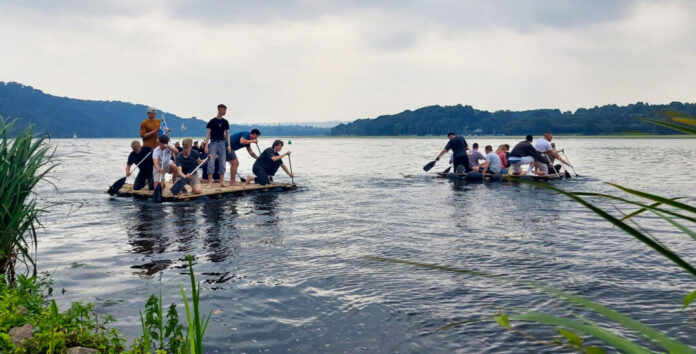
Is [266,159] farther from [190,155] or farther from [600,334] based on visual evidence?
[600,334]

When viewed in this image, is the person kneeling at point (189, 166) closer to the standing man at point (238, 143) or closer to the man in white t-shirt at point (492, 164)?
the standing man at point (238, 143)

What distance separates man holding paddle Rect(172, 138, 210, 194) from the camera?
16.2 meters

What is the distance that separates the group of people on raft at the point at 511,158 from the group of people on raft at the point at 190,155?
29.9 ft

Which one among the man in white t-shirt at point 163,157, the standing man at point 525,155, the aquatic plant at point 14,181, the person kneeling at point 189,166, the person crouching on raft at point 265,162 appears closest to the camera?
the aquatic plant at point 14,181

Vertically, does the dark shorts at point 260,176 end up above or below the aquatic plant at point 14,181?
below

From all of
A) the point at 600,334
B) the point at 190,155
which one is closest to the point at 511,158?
the point at 190,155

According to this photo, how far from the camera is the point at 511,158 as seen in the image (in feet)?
74.0

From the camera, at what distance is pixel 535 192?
64.9 feet

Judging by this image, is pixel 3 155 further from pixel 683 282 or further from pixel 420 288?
pixel 683 282

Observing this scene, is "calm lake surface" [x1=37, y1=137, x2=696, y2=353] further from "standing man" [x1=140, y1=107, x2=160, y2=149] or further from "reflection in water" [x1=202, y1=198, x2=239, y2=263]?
"standing man" [x1=140, y1=107, x2=160, y2=149]

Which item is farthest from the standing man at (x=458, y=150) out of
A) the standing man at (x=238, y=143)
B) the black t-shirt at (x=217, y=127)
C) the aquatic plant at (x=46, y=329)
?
the aquatic plant at (x=46, y=329)

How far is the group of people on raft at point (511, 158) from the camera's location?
22500 mm

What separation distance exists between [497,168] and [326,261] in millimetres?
16758

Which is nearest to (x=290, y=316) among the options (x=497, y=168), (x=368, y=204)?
(x=368, y=204)
